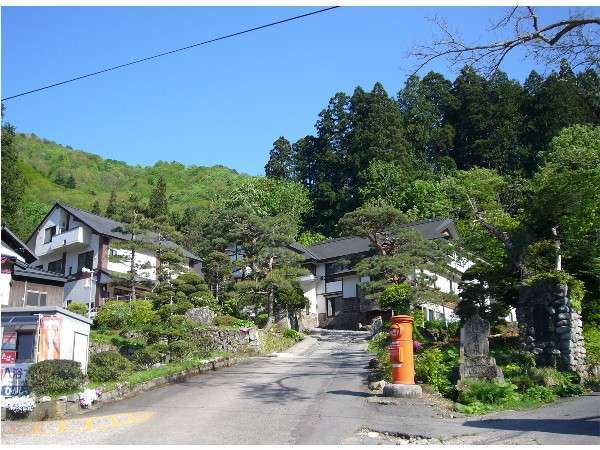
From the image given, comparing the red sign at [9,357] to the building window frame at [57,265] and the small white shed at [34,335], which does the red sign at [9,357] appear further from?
the building window frame at [57,265]

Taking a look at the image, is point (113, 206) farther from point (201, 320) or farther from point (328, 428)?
point (328, 428)

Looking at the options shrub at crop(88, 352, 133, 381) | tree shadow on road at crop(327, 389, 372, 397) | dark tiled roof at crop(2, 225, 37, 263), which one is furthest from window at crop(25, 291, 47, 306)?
tree shadow on road at crop(327, 389, 372, 397)

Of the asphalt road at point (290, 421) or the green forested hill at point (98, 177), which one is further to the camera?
the green forested hill at point (98, 177)

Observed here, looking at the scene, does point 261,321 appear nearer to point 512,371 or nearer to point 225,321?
point 225,321

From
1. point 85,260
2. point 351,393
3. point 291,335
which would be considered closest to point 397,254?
point 291,335

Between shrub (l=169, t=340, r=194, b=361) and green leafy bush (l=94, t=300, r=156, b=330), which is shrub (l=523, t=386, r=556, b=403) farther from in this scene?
green leafy bush (l=94, t=300, r=156, b=330)

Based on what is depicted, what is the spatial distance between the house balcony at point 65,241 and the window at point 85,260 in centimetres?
75

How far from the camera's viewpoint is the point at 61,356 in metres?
14.5

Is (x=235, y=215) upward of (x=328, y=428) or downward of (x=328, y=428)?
upward

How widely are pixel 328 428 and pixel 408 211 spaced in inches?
1665

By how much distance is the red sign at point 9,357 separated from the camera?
13562 mm

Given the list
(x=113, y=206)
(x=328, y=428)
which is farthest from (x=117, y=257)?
(x=328, y=428)

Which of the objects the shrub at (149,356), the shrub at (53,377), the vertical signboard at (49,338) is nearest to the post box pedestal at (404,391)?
the shrub at (53,377)

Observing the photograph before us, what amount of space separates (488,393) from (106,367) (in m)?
9.52
